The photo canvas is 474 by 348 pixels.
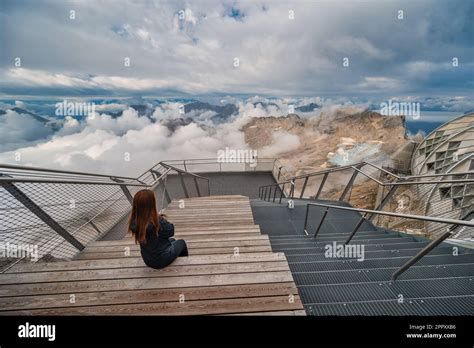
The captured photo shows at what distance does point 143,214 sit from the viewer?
1.85 meters

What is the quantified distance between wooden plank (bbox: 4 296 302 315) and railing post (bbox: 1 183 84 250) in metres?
0.82

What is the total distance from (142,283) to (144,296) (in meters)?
0.13

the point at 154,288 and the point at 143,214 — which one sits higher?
the point at 143,214

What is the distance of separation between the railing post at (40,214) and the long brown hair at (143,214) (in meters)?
0.86

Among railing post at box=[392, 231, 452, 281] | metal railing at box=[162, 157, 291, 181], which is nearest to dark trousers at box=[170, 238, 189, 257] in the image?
railing post at box=[392, 231, 452, 281]

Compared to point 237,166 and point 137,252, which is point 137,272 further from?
point 237,166

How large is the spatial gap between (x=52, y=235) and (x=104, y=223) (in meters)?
1.15

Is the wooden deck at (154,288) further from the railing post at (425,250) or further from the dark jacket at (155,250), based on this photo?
the railing post at (425,250)

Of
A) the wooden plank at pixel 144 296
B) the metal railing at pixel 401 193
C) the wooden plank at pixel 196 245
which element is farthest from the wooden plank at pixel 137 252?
the metal railing at pixel 401 193

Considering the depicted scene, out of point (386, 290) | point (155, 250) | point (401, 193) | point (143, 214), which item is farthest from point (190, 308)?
point (401, 193)
